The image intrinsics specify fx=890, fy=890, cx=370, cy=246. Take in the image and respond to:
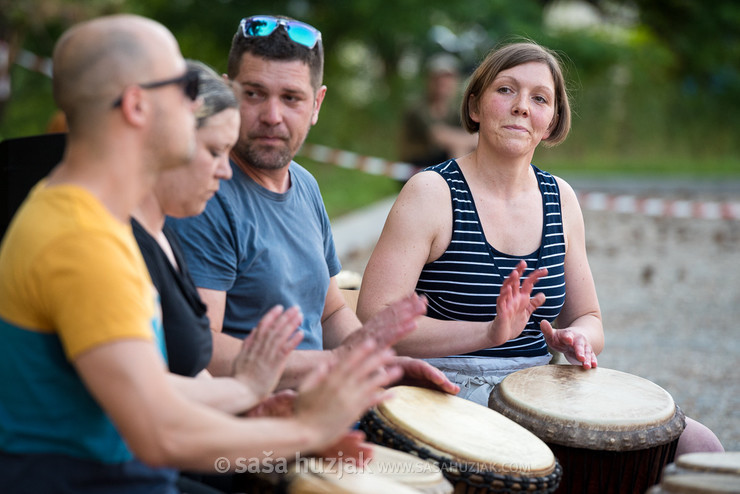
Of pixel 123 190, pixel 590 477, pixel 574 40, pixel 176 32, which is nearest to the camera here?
pixel 123 190

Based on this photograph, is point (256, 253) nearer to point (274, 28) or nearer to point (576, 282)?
point (274, 28)

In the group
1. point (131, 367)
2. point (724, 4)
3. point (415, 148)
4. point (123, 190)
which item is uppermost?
point (724, 4)

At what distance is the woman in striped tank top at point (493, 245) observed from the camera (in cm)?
292

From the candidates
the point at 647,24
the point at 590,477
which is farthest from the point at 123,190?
the point at 647,24

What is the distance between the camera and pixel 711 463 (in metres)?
2.05

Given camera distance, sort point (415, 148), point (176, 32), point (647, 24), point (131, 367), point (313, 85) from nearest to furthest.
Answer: point (131, 367) < point (313, 85) < point (415, 148) < point (176, 32) < point (647, 24)

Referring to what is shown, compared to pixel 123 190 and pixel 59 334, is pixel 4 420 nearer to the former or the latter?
pixel 59 334

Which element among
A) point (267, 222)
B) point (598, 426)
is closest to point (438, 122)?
point (267, 222)

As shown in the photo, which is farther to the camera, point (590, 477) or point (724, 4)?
point (724, 4)

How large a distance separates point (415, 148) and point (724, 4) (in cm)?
1603

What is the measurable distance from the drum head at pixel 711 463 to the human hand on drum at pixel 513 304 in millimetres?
668

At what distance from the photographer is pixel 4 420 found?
1.62 meters

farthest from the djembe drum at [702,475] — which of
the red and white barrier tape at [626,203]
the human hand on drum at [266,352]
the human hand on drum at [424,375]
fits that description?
the red and white barrier tape at [626,203]

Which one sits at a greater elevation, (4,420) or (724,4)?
(724,4)
